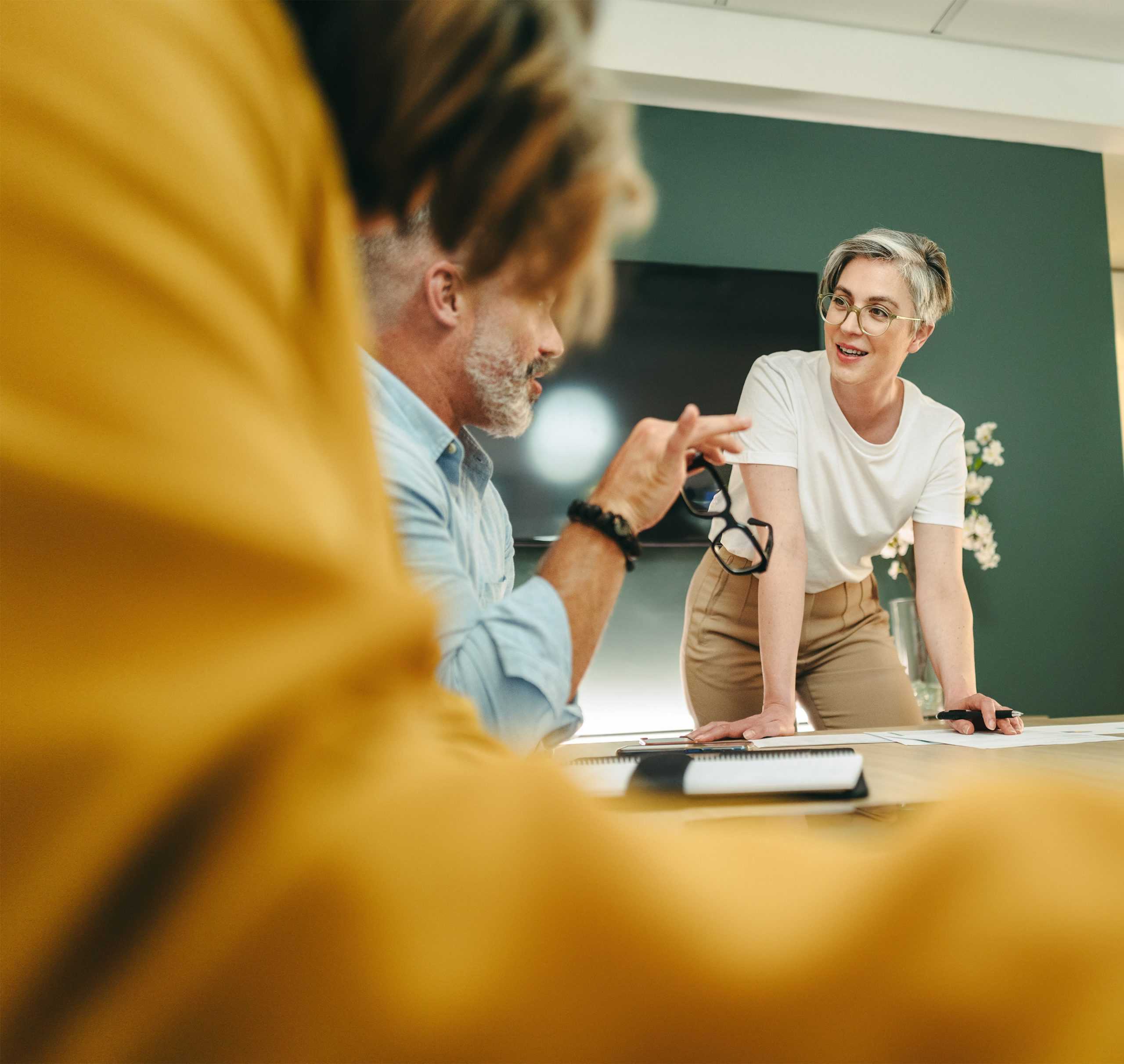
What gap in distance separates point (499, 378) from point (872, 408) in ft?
3.76

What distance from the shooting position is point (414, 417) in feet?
2.62

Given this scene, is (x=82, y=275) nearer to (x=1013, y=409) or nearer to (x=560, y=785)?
(x=560, y=785)

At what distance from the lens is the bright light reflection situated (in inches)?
105

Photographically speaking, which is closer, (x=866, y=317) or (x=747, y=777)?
(x=747, y=777)

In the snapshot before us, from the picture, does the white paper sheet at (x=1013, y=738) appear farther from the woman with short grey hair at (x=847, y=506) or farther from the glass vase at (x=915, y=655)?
the glass vase at (x=915, y=655)

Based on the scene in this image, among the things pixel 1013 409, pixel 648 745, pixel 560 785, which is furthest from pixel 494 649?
pixel 1013 409

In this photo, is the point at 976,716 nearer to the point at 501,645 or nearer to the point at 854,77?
the point at 501,645

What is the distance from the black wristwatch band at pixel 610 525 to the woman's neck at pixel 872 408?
1262 millimetres

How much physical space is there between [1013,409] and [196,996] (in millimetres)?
3517

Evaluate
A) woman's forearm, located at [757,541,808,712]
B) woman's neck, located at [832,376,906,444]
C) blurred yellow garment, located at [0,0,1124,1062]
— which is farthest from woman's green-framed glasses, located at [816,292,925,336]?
blurred yellow garment, located at [0,0,1124,1062]

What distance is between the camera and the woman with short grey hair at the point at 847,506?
162 cm

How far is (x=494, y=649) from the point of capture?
1.73 feet

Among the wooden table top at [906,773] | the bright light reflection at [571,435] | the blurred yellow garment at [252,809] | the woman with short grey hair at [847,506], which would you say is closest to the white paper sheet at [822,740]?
the wooden table top at [906,773]

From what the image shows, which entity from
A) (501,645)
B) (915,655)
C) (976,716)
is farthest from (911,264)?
(501,645)
